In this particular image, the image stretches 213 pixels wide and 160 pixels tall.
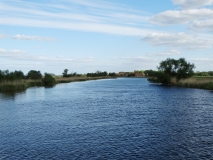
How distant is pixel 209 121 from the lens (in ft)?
93.7

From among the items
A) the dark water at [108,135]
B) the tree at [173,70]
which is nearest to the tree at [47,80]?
the tree at [173,70]

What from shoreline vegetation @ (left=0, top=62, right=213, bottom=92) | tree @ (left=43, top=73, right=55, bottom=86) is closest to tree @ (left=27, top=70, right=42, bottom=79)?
shoreline vegetation @ (left=0, top=62, right=213, bottom=92)

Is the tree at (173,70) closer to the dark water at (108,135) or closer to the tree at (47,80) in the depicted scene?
the tree at (47,80)

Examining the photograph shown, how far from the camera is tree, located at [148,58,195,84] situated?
100625mm

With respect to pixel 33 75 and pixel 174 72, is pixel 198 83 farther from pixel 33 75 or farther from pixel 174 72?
pixel 33 75

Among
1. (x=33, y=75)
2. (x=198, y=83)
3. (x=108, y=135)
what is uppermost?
(x=33, y=75)

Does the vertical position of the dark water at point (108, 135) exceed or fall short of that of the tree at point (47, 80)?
it falls short

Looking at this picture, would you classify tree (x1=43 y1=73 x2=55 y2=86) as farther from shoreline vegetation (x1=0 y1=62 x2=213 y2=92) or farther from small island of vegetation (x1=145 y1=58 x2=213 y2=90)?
small island of vegetation (x1=145 y1=58 x2=213 y2=90)

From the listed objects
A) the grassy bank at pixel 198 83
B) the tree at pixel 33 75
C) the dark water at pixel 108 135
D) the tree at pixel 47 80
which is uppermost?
the tree at pixel 33 75

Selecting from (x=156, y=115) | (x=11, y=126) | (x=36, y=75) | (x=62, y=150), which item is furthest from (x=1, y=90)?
(x=62, y=150)

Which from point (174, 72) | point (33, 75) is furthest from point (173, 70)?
point (33, 75)

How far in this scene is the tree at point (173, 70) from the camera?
101m

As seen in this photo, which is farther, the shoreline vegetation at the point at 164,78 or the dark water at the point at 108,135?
the shoreline vegetation at the point at 164,78

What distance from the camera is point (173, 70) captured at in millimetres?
104062
